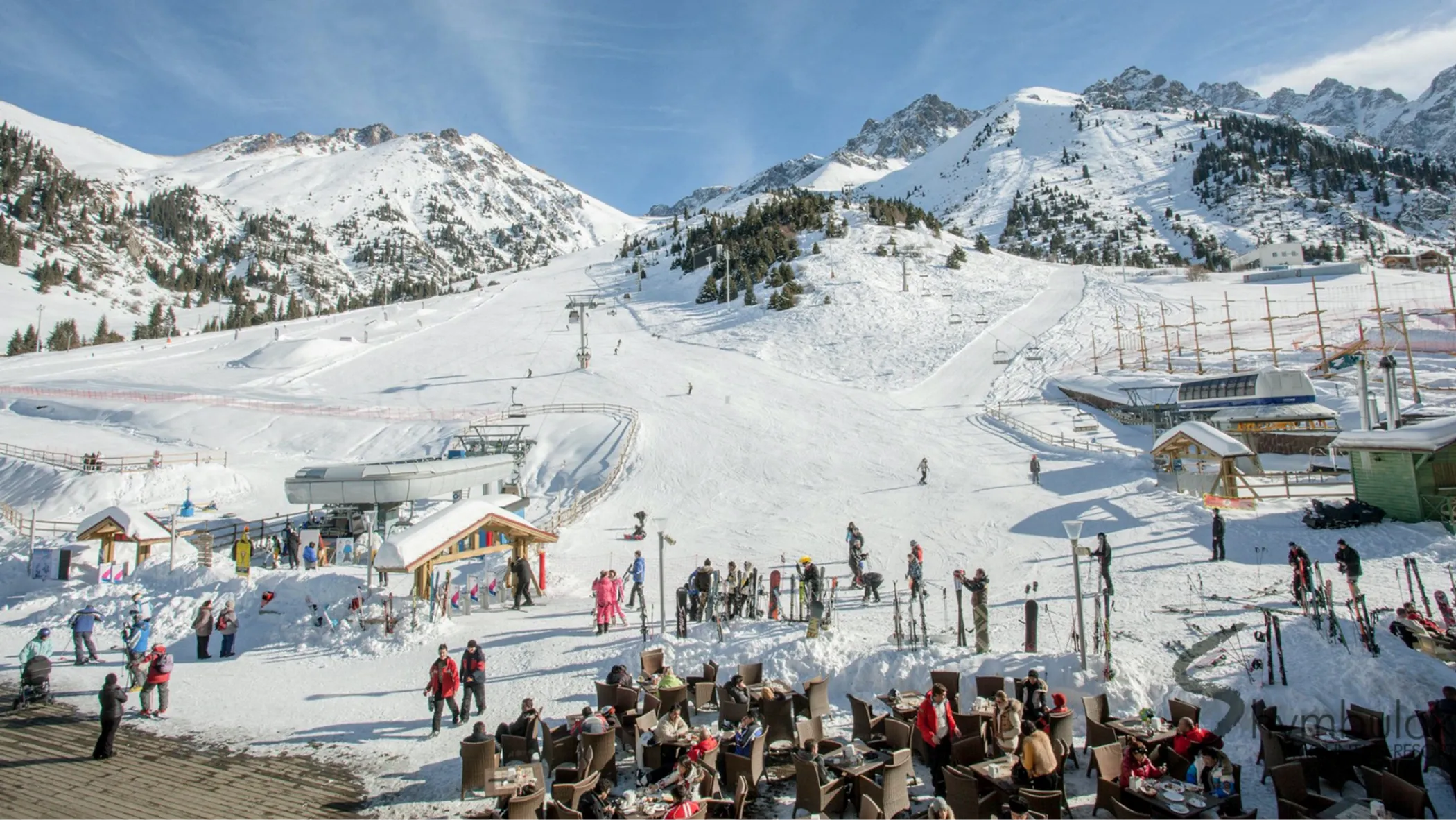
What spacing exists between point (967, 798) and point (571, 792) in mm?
3817

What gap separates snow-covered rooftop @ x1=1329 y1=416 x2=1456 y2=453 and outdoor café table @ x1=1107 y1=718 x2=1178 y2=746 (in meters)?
15.3

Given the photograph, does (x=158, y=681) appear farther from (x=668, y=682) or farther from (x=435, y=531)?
(x=668, y=682)

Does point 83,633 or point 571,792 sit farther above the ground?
point 83,633

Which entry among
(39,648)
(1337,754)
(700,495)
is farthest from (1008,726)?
(700,495)

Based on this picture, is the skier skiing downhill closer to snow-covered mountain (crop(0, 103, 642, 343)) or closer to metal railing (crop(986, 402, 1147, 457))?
metal railing (crop(986, 402, 1147, 457))

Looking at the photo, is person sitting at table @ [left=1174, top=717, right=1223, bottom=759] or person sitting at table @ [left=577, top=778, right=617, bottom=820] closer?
person sitting at table @ [left=577, top=778, right=617, bottom=820]

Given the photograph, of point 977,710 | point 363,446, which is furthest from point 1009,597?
point 363,446

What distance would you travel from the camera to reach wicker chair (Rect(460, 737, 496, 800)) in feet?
26.5

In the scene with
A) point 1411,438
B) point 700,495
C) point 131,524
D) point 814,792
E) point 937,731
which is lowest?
point 814,792

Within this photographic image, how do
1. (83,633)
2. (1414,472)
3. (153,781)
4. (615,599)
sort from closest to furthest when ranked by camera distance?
1. (153,781)
2. (83,633)
3. (615,599)
4. (1414,472)

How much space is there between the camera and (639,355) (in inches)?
1850

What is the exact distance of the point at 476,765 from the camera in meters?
8.09

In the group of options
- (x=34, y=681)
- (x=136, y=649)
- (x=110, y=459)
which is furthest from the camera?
(x=110, y=459)

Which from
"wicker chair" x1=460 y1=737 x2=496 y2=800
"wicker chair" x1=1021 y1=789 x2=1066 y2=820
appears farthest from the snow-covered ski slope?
"wicker chair" x1=1021 y1=789 x2=1066 y2=820
